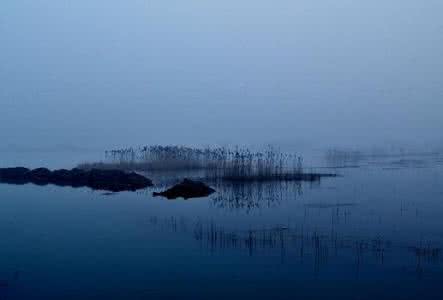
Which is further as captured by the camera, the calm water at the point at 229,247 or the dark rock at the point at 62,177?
the dark rock at the point at 62,177

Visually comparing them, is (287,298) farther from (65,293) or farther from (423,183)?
(423,183)

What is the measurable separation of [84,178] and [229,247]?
1834cm

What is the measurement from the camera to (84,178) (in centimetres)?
2739

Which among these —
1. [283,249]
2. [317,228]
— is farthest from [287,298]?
[317,228]

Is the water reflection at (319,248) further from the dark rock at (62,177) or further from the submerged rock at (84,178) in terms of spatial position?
the dark rock at (62,177)

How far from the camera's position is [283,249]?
10.3 m

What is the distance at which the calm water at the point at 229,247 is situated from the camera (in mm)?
8109

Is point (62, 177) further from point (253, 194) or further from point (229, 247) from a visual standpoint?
point (229, 247)

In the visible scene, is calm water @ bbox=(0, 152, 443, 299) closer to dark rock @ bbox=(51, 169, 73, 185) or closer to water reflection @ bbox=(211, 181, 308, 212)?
water reflection @ bbox=(211, 181, 308, 212)

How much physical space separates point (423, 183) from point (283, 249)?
1360 cm

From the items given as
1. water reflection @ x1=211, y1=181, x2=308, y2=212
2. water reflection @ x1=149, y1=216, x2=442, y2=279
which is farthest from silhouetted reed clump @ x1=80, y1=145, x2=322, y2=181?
water reflection @ x1=149, y1=216, x2=442, y2=279

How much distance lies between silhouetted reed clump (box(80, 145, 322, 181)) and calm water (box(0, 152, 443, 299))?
7.03 meters

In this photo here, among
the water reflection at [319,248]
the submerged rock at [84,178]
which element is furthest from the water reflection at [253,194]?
the submerged rock at [84,178]

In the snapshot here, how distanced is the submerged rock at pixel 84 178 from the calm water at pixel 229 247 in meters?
5.27
